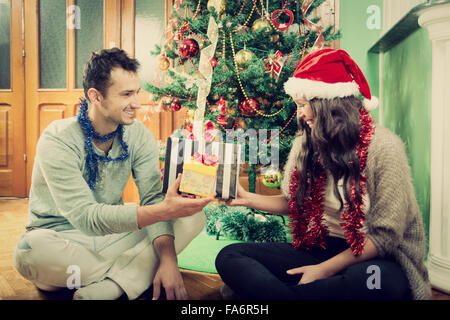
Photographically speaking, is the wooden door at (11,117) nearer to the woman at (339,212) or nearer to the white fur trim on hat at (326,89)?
the woman at (339,212)

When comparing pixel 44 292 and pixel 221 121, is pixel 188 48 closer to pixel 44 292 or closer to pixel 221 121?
pixel 221 121

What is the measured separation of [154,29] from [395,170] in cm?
271

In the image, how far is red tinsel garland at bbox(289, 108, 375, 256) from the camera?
41.7 inches

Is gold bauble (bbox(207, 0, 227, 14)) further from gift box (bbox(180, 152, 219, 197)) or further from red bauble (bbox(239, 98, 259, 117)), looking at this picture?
gift box (bbox(180, 152, 219, 197))

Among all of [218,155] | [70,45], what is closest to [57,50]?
[70,45]

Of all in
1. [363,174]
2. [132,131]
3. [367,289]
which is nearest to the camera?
[367,289]

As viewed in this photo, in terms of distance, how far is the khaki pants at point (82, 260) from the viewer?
4.00 ft

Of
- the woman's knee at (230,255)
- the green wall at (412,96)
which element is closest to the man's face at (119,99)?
the woman's knee at (230,255)

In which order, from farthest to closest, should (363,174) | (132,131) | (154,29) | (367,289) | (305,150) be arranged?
(154,29) < (132,131) < (305,150) < (363,174) < (367,289)

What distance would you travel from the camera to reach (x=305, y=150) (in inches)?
49.3

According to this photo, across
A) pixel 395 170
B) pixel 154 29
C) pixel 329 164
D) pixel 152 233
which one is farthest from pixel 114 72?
pixel 154 29

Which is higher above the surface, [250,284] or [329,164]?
[329,164]

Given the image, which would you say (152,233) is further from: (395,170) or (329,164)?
(395,170)

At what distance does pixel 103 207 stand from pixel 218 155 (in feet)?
1.30
